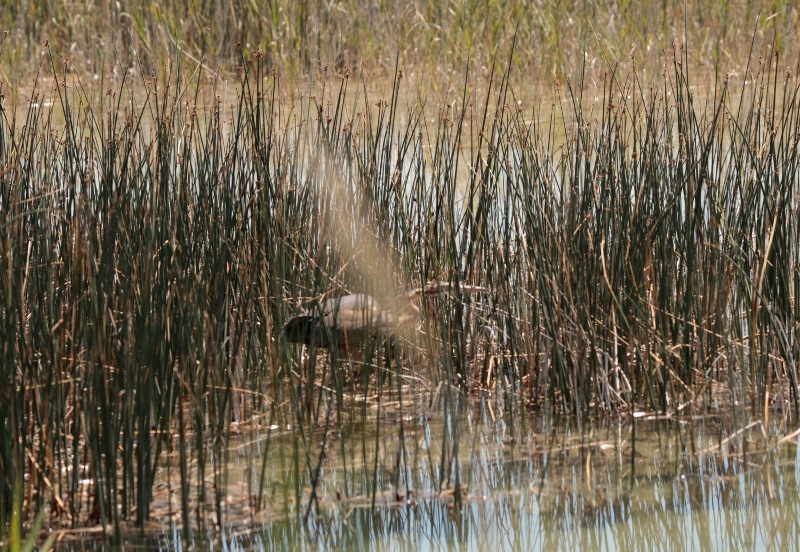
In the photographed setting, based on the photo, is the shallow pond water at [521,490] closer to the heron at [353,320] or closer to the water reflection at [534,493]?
the water reflection at [534,493]

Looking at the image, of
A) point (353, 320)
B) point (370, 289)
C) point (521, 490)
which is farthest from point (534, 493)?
point (370, 289)

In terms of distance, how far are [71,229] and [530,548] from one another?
3.39ft

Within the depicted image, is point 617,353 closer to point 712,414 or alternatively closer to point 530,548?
point 712,414

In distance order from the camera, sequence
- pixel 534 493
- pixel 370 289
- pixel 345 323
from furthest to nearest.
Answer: pixel 370 289 < pixel 345 323 < pixel 534 493

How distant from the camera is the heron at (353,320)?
→ 263 centimetres

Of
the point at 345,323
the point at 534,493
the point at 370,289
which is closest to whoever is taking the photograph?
the point at 534,493

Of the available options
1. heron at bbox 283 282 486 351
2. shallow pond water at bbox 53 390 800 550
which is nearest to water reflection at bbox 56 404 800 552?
shallow pond water at bbox 53 390 800 550

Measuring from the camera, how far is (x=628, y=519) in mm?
2137

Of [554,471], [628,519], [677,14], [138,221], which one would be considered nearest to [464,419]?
[554,471]

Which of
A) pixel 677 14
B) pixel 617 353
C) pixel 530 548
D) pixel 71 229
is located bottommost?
pixel 530 548

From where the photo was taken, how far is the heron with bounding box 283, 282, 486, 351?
2631 mm

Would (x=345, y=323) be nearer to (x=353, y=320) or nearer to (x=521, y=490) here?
(x=353, y=320)

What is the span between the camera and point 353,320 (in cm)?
266

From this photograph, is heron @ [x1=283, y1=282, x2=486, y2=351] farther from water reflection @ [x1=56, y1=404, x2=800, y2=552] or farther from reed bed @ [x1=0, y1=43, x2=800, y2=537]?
water reflection @ [x1=56, y1=404, x2=800, y2=552]
